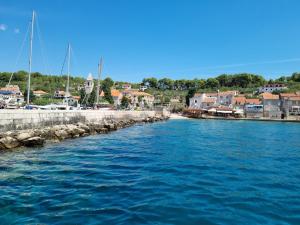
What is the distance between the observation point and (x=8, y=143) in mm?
19641

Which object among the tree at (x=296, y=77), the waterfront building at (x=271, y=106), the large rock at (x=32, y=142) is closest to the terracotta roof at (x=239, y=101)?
the waterfront building at (x=271, y=106)

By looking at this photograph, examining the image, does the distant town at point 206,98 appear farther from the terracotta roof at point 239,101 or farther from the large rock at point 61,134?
the large rock at point 61,134

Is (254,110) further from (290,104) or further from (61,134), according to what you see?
(61,134)

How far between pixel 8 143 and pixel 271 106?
101175 mm

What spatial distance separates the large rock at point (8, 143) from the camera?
19.4 meters

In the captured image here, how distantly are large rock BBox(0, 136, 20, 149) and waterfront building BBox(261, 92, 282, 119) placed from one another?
9569 cm

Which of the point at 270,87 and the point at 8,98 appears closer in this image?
the point at 8,98

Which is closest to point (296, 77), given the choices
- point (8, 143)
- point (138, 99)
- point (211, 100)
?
point (211, 100)

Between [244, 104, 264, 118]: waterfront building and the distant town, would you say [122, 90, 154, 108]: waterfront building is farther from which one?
[244, 104, 264, 118]: waterfront building

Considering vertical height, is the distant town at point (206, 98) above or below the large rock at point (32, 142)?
above

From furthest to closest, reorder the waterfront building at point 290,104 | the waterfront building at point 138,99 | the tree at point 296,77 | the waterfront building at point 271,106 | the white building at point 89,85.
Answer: the tree at point 296,77 → the waterfront building at point 138,99 → the waterfront building at point 290,104 → the waterfront building at point 271,106 → the white building at point 89,85

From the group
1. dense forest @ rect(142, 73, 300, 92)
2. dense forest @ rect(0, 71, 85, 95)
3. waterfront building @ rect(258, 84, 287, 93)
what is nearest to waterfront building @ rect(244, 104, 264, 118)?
waterfront building @ rect(258, 84, 287, 93)

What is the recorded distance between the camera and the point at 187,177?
13602mm

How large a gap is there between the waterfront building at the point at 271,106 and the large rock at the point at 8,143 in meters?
95.7
